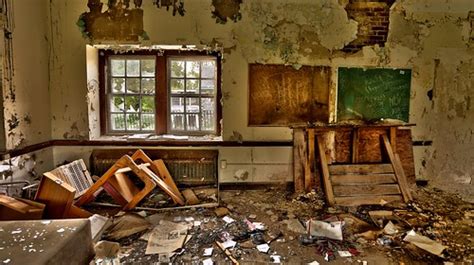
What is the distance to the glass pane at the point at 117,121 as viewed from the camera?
445cm

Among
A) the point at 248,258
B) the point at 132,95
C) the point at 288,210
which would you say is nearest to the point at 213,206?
the point at 288,210

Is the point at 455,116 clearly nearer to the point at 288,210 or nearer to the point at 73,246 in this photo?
the point at 288,210

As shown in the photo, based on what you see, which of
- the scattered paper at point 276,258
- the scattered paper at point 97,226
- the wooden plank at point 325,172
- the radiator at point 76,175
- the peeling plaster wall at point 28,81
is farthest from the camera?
the wooden plank at point 325,172

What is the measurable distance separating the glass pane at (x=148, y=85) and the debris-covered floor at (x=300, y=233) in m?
1.74

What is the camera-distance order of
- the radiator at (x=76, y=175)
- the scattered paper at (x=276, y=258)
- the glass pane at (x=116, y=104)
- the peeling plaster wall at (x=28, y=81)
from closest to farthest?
the scattered paper at (x=276, y=258), the peeling plaster wall at (x=28, y=81), the radiator at (x=76, y=175), the glass pane at (x=116, y=104)

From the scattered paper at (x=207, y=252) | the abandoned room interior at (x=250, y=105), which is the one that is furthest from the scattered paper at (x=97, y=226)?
the scattered paper at (x=207, y=252)

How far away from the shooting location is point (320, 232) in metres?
2.93

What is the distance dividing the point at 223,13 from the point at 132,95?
5.54 feet

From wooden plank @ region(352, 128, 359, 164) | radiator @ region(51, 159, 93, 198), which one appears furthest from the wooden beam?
radiator @ region(51, 159, 93, 198)

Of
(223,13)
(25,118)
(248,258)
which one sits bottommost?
(248,258)

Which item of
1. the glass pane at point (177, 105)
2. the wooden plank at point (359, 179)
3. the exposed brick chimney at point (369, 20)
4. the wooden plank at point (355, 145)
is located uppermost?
the exposed brick chimney at point (369, 20)

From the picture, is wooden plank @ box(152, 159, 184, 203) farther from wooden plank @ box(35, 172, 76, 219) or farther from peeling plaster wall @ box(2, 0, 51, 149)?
peeling plaster wall @ box(2, 0, 51, 149)

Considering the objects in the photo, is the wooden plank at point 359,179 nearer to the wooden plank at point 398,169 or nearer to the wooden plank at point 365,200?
the wooden plank at point 398,169

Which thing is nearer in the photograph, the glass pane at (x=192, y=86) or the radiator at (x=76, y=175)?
the radiator at (x=76, y=175)
